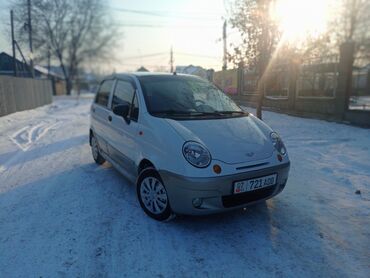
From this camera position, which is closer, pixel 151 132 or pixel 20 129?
pixel 151 132

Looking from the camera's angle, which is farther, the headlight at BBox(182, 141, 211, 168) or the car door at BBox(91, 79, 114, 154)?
the car door at BBox(91, 79, 114, 154)

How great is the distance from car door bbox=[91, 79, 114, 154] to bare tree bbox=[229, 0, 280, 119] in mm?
5959

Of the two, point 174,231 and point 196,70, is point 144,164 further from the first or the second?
point 196,70

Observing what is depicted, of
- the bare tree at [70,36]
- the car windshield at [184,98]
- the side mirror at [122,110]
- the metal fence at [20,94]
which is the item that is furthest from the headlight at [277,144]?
the bare tree at [70,36]

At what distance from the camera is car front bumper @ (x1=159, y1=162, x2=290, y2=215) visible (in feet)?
9.58

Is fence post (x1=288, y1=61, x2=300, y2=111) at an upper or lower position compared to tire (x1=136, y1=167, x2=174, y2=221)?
upper

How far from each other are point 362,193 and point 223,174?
8.34 feet

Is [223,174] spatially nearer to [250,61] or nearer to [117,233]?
[117,233]

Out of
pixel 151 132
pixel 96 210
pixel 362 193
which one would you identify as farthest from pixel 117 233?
pixel 362 193

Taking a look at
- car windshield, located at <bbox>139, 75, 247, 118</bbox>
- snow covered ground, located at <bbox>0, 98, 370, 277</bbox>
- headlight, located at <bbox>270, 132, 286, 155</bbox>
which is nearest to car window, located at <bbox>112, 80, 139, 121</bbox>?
car windshield, located at <bbox>139, 75, 247, 118</bbox>

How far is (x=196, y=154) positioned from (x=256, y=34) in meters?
7.85

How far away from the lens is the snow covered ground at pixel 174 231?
2.65 metres

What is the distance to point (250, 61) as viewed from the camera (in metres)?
10.2

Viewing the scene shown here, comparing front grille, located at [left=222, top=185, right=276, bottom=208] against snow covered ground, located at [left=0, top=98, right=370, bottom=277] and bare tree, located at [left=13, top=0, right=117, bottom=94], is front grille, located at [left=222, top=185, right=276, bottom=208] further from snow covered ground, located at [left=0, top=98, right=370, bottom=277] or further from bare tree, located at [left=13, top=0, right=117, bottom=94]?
bare tree, located at [left=13, top=0, right=117, bottom=94]
